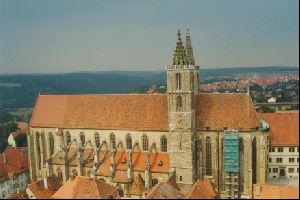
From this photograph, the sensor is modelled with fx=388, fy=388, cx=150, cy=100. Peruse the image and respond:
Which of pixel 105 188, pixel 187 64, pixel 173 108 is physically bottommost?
pixel 105 188

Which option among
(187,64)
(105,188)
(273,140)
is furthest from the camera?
(273,140)

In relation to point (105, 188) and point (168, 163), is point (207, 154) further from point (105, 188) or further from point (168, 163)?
point (105, 188)

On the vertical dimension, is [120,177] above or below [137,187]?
above

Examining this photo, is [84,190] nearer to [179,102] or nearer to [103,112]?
[179,102]

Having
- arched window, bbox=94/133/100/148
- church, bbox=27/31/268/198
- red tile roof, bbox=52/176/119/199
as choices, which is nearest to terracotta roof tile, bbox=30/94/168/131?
church, bbox=27/31/268/198

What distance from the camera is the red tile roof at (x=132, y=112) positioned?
51938mm

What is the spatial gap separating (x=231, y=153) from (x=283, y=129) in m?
16.9

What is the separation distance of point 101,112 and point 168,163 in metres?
13.0

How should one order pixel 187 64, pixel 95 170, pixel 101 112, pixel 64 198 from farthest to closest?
pixel 101 112, pixel 95 170, pixel 187 64, pixel 64 198

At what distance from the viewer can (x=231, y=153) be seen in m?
50.8

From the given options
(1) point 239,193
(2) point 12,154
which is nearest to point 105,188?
(1) point 239,193

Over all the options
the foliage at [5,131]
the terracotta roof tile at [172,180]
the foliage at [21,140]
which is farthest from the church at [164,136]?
the foliage at [5,131]

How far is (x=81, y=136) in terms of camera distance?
5919 centimetres

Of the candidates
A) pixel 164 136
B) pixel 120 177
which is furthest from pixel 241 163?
pixel 120 177
